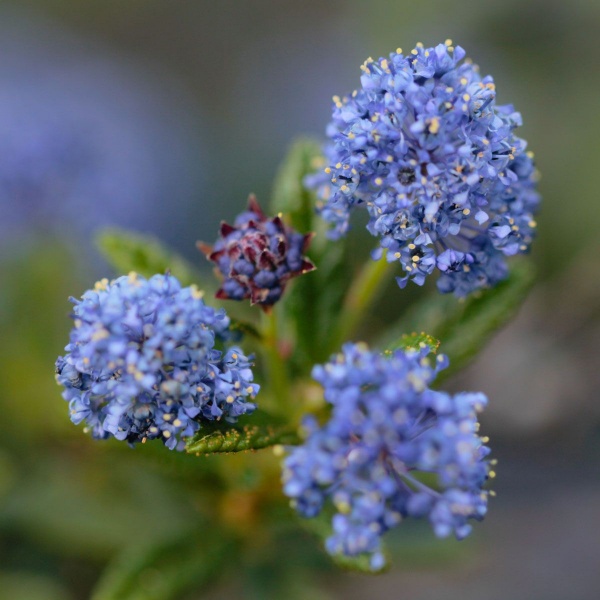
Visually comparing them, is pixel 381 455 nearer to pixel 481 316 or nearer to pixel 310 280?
pixel 481 316

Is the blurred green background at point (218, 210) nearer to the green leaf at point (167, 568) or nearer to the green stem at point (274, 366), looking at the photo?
the green leaf at point (167, 568)

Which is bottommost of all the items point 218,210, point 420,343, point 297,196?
point 420,343

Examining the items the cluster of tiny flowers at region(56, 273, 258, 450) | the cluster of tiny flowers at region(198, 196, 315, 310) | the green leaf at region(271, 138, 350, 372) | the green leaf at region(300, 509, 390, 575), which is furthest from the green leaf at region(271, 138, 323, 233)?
the green leaf at region(300, 509, 390, 575)

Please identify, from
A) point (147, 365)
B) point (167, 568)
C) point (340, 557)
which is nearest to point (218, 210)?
point (167, 568)

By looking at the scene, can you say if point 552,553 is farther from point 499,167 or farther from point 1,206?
point 1,206

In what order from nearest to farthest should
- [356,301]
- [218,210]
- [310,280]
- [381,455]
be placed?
[381,455] → [356,301] → [310,280] → [218,210]

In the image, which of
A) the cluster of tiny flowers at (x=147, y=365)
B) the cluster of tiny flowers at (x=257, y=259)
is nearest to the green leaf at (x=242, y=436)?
the cluster of tiny flowers at (x=147, y=365)
